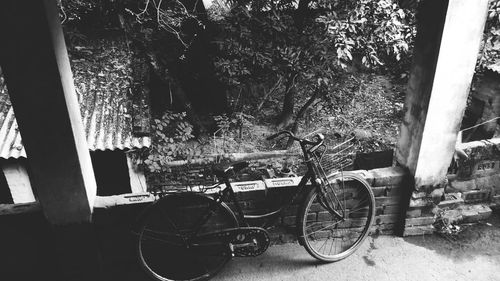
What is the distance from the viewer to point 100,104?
27.5 feet

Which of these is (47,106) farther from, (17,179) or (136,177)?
(136,177)

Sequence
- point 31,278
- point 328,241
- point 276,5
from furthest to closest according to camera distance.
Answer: point 276,5 < point 328,241 < point 31,278

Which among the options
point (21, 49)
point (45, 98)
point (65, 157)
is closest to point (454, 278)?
point (65, 157)

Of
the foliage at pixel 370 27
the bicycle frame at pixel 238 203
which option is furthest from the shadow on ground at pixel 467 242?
the foliage at pixel 370 27

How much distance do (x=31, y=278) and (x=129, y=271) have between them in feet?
3.11

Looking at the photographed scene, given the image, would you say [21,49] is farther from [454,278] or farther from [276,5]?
[276,5]

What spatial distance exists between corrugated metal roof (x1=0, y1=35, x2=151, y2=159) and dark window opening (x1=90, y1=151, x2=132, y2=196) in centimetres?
64

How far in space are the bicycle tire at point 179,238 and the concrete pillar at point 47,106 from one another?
632 mm

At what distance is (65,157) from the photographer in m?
3.11

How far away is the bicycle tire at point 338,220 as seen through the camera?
12.1ft

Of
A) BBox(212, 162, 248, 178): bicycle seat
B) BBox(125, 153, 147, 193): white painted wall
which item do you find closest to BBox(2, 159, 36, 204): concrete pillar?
BBox(125, 153, 147, 193): white painted wall

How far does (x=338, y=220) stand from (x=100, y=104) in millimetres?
6555

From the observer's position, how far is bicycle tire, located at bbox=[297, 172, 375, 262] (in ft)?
12.1

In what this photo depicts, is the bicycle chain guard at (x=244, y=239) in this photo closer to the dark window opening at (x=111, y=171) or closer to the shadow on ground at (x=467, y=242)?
the shadow on ground at (x=467, y=242)
